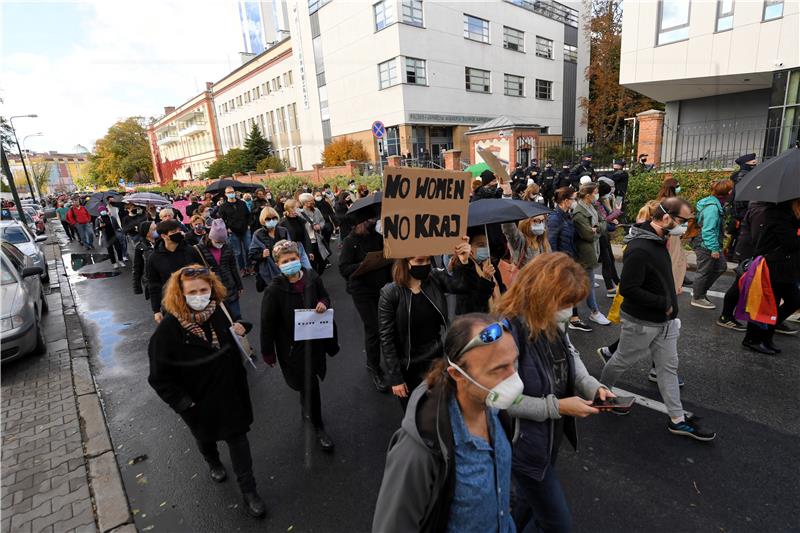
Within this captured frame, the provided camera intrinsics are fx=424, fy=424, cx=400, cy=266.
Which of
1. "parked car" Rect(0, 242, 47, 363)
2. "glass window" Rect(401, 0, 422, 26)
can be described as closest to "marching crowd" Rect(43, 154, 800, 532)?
"parked car" Rect(0, 242, 47, 363)

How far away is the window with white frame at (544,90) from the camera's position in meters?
38.7

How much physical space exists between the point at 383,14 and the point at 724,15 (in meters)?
20.4

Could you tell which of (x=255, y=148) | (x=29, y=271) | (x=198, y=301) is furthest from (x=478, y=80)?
(x=198, y=301)

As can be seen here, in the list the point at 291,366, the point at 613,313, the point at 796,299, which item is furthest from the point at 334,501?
the point at 796,299

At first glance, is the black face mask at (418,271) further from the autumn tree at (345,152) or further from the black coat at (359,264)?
the autumn tree at (345,152)

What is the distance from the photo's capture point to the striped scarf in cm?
285

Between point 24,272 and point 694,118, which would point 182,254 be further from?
point 694,118

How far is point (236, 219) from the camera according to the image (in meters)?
9.48

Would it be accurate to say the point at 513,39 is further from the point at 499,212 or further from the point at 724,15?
the point at 499,212

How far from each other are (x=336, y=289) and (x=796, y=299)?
21.6 ft

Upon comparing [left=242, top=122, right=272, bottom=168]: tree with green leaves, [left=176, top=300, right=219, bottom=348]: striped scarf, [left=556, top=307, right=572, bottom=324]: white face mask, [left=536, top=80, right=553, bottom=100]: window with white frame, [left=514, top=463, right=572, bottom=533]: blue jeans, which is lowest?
[left=514, top=463, right=572, bottom=533]: blue jeans

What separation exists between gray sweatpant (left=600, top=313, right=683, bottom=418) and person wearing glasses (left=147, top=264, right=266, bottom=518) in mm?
2943

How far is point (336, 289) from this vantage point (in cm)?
827

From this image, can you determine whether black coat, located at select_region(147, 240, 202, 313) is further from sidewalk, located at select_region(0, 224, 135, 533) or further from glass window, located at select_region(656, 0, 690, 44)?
glass window, located at select_region(656, 0, 690, 44)
